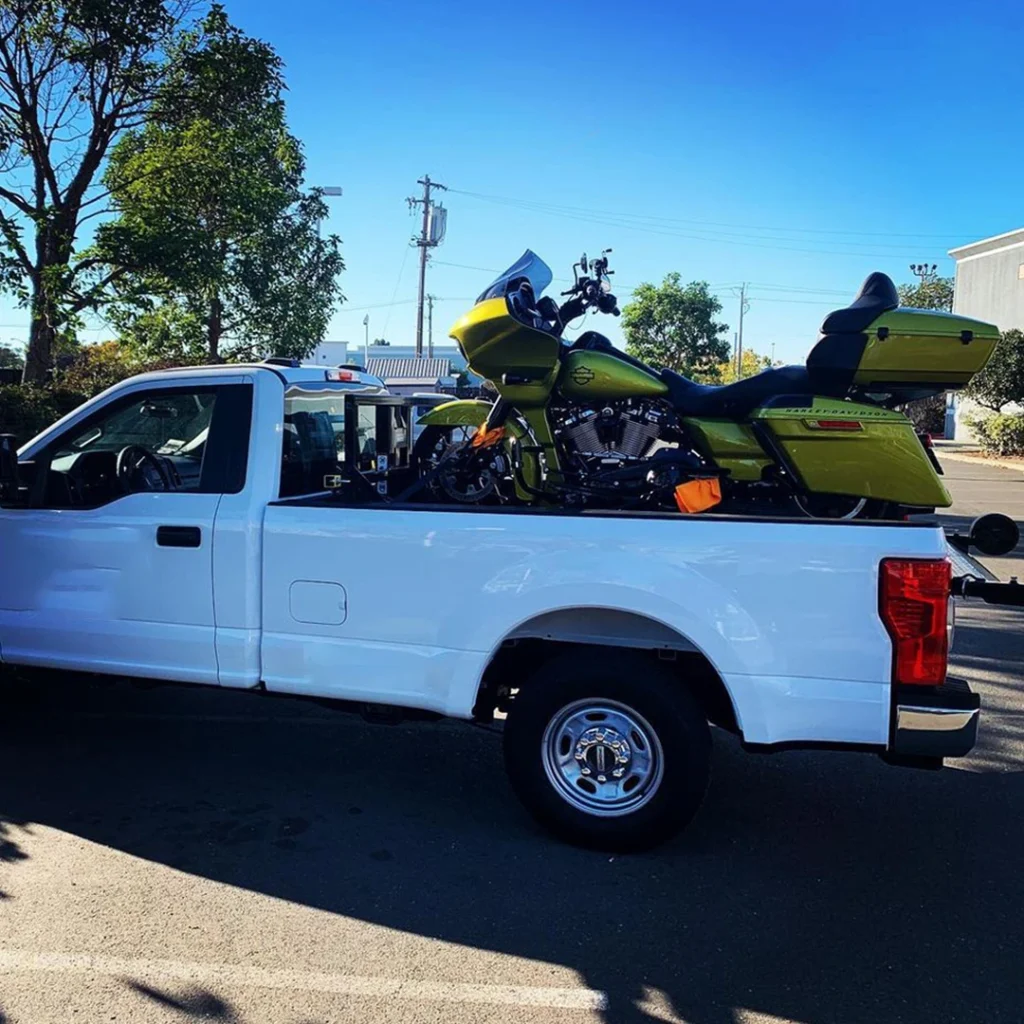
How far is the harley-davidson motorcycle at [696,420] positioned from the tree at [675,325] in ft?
109

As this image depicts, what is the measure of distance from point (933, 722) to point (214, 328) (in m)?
14.8

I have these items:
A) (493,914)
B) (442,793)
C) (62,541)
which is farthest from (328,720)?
(493,914)

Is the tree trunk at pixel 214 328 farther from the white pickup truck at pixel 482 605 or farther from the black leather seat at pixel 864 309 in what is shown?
the black leather seat at pixel 864 309

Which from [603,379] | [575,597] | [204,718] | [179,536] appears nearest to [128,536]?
[179,536]

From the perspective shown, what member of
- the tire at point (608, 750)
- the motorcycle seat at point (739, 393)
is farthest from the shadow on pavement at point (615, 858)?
the motorcycle seat at point (739, 393)

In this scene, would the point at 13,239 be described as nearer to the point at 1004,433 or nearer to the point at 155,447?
the point at 155,447

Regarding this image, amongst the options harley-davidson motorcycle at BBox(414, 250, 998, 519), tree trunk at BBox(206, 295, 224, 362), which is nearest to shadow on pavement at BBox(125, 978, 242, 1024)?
harley-davidson motorcycle at BBox(414, 250, 998, 519)

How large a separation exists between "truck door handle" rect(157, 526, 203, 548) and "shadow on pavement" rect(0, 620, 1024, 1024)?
3.85ft

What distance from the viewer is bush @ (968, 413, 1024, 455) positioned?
28375 mm

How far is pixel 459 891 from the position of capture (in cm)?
352

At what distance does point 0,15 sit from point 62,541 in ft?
34.5

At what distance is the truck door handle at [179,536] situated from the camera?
419cm

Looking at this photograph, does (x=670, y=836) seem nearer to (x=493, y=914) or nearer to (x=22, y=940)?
(x=493, y=914)

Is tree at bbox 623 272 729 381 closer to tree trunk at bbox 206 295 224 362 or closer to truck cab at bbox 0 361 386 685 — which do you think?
tree trunk at bbox 206 295 224 362
